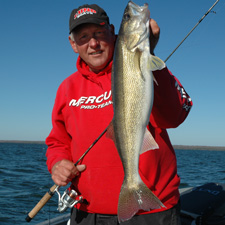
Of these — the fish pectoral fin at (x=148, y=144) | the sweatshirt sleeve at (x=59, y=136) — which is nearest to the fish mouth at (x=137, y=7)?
the fish pectoral fin at (x=148, y=144)

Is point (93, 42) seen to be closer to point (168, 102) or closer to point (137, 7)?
point (137, 7)

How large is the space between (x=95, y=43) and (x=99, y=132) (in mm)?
914

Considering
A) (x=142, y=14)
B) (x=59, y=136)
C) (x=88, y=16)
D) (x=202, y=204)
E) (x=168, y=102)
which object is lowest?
(x=202, y=204)

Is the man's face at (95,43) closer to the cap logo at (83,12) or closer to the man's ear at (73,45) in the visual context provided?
the cap logo at (83,12)

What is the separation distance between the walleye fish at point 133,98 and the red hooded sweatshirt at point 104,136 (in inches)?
10.7

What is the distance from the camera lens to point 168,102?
2352 millimetres

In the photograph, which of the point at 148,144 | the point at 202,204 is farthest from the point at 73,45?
the point at 202,204

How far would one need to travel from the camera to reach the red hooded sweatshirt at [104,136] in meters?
2.44

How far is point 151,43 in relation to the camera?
2209mm

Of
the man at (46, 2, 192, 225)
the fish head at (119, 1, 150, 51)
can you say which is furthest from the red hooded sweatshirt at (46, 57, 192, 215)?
the fish head at (119, 1, 150, 51)

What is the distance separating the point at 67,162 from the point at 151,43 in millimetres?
1482

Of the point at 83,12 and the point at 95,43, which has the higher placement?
the point at 83,12

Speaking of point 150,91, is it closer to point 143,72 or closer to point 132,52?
point 143,72

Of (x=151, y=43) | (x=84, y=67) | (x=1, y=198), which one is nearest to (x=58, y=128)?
(x=84, y=67)
